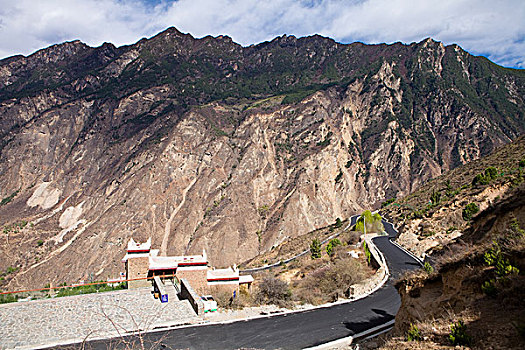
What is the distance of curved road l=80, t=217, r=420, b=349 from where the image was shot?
12.1 m

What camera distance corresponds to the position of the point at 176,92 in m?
125

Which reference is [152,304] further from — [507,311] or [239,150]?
[239,150]

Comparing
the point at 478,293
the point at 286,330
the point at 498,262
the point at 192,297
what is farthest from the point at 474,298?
the point at 192,297

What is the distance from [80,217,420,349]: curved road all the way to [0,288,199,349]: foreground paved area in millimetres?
1057

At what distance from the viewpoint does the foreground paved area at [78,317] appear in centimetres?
1277

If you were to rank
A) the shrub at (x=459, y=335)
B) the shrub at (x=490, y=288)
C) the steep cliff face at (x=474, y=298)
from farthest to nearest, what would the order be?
1. the shrub at (x=490, y=288)
2. the shrub at (x=459, y=335)
3. the steep cliff face at (x=474, y=298)

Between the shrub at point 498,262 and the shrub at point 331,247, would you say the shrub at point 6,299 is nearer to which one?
the shrub at point 498,262

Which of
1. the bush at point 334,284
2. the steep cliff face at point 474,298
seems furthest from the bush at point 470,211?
the steep cliff face at point 474,298

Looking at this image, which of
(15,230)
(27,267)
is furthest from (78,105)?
(27,267)

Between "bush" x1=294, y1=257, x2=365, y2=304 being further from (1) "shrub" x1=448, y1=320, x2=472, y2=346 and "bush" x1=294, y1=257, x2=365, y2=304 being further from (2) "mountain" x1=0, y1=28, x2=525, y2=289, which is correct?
(2) "mountain" x1=0, y1=28, x2=525, y2=289

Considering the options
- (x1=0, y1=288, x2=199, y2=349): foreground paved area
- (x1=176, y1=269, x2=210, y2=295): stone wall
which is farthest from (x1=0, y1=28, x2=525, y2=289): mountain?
(x1=0, y1=288, x2=199, y2=349): foreground paved area

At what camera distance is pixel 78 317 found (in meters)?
14.2

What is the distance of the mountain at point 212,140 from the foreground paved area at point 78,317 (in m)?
54.3

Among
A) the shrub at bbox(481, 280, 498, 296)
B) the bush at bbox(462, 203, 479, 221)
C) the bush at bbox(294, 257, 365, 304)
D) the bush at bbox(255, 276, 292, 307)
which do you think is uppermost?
the shrub at bbox(481, 280, 498, 296)
